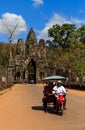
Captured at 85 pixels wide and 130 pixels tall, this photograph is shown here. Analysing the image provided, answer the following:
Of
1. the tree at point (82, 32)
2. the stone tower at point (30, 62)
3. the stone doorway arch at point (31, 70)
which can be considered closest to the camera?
the stone tower at point (30, 62)

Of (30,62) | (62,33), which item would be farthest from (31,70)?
(62,33)

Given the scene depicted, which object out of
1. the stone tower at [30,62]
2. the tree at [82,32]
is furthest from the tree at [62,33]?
the stone tower at [30,62]

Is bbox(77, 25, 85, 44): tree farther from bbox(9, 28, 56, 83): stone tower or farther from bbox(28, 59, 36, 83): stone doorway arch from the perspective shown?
bbox(28, 59, 36, 83): stone doorway arch

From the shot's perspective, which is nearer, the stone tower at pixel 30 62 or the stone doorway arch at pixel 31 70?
the stone tower at pixel 30 62

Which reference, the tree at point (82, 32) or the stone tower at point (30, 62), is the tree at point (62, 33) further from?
the stone tower at point (30, 62)

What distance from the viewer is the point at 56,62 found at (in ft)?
325

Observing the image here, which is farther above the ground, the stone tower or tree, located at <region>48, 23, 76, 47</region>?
tree, located at <region>48, 23, 76, 47</region>

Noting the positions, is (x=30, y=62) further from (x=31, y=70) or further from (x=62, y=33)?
(x=62, y=33)

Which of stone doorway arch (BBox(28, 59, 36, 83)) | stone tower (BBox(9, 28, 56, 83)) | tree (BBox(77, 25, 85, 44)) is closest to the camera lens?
stone tower (BBox(9, 28, 56, 83))

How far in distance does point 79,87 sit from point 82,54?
3973cm

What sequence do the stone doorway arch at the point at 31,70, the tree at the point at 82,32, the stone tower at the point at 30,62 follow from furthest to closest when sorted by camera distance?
1. the tree at the point at 82,32
2. the stone doorway arch at the point at 31,70
3. the stone tower at the point at 30,62

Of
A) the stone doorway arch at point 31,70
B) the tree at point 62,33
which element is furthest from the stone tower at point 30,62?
the tree at point 62,33

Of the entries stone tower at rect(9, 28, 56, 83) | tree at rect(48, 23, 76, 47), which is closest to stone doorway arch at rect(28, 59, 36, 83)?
stone tower at rect(9, 28, 56, 83)

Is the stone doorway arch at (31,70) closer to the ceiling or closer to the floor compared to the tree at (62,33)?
closer to the floor
